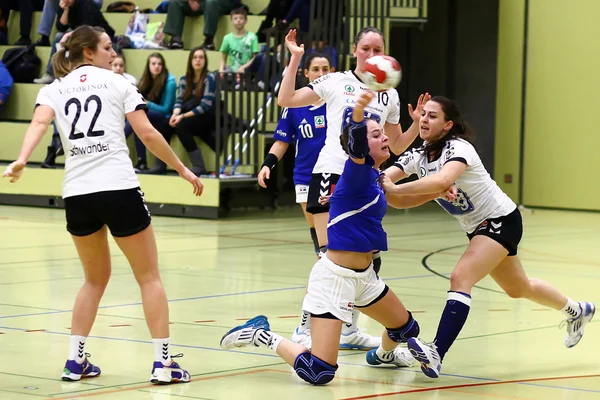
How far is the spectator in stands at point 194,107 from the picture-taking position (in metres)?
15.6

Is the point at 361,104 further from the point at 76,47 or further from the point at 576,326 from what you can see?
the point at 576,326

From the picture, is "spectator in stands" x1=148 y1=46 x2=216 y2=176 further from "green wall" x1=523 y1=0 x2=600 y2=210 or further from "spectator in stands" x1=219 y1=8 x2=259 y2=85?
"green wall" x1=523 y1=0 x2=600 y2=210

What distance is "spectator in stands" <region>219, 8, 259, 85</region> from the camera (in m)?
16.7

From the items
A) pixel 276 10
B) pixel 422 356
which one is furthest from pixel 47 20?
pixel 422 356

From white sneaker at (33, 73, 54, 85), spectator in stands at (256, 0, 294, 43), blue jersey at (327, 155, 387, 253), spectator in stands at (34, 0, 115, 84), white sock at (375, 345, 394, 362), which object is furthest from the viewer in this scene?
white sneaker at (33, 73, 54, 85)

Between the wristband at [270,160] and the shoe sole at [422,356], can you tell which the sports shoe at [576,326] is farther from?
the wristband at [270,160]

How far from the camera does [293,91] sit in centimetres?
680

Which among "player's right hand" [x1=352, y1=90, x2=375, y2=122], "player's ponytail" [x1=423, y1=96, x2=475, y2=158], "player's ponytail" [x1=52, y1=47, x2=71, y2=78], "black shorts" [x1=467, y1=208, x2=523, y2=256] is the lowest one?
"black shorts" [x1=467, y1=208, x2=523, y2=256]

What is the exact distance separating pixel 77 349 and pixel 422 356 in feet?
5.77

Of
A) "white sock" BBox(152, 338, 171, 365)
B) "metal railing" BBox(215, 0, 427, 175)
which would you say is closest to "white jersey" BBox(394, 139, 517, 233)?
"white sock" BBox(152, 338, 171, 365)

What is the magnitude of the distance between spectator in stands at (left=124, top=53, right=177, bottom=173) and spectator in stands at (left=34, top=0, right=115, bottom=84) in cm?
193

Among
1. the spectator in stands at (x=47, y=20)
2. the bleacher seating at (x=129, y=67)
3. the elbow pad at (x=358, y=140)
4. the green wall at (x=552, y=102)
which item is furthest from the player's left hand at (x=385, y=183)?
the spectator in stands at (x=47, y=20)

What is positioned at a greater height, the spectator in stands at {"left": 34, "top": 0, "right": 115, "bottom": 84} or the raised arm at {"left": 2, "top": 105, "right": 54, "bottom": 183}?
the raised arm at {"left": 2, "top": 105, "right": 54, "bottom": 183}

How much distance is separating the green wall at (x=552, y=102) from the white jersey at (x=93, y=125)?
13528 millimetres
